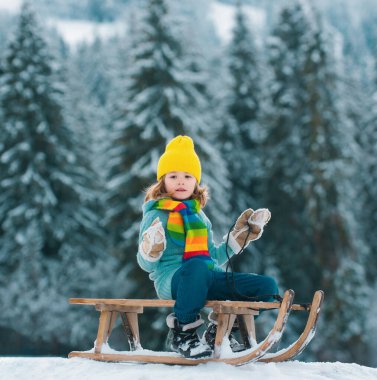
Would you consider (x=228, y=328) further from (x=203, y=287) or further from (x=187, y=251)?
(x=187, y=251)

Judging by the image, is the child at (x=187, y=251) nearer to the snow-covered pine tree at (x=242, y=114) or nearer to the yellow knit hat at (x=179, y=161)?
the yellow knit hat at (x=179, y=161)

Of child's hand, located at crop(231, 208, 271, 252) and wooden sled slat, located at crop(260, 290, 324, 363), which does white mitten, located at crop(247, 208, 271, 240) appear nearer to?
child's hand, located at crop(231, 208, 271, 252)

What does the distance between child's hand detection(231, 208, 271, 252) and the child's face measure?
0.46 metres

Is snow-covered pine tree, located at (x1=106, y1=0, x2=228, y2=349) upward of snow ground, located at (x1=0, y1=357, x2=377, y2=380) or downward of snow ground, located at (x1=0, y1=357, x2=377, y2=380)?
upward

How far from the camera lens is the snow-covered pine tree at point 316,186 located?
72.9 feet

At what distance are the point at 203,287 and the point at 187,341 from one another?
405 mm

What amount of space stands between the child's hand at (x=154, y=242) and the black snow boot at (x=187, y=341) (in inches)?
18.7

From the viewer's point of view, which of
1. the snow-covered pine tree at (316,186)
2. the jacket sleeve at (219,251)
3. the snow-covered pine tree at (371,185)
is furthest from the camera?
the snow-covered pine tree at (371,185)

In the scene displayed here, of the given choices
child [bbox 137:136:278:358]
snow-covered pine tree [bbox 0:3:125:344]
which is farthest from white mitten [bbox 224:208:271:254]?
snow-covered pine tree [bbox 0:3:125:344]

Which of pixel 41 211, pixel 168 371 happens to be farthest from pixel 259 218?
pixel 41 211

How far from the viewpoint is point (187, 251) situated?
5023 mm

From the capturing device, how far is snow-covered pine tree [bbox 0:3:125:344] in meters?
23.0

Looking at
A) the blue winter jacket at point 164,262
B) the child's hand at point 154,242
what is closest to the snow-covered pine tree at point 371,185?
the blue winter jacket at point 164,262

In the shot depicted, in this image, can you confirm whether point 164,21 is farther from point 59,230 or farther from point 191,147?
point 191,147
